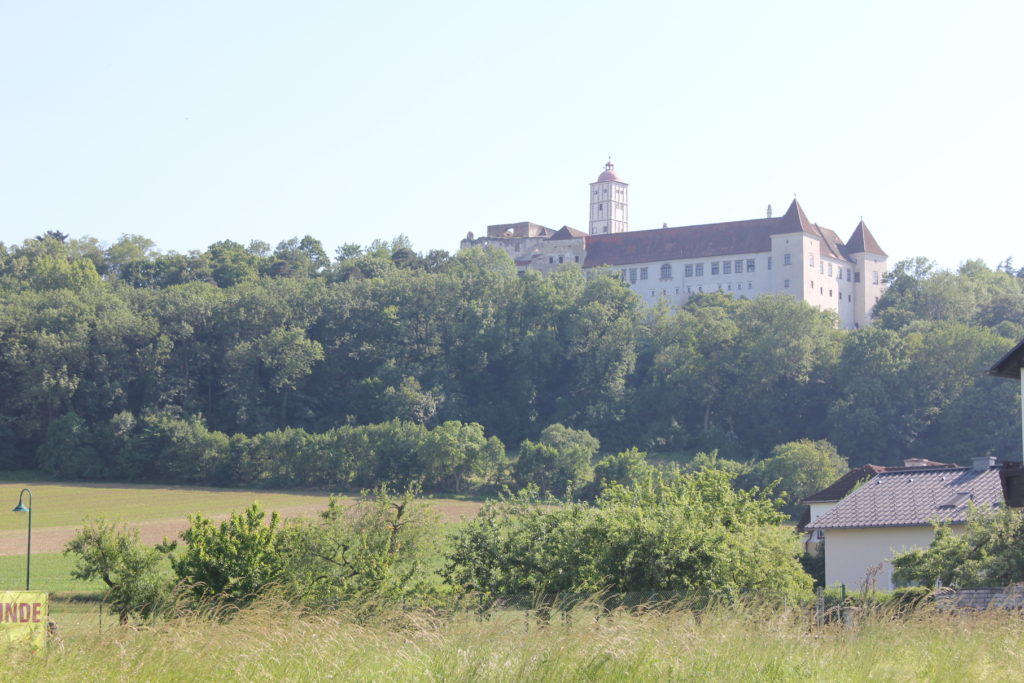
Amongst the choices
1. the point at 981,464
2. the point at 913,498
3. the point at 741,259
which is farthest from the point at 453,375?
the point at 913,498

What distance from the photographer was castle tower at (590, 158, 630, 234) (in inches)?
7141

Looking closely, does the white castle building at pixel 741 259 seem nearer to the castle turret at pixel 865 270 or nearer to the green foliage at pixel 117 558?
the castle turret at pixel 865 270

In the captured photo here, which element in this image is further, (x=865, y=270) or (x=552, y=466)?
(x=865, y=270)

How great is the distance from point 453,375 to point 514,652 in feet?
362

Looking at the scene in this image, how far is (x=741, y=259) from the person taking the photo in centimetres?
14188

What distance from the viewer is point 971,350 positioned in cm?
10831

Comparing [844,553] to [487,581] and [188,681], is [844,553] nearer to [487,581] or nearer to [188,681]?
[487,581]

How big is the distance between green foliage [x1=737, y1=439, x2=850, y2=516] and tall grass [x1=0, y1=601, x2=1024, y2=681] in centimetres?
7523

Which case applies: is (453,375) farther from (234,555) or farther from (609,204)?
(234,555)

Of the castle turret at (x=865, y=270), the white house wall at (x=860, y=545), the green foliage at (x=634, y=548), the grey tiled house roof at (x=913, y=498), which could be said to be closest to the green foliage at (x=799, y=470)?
the grey tiled house roof at (x=913, y=498)

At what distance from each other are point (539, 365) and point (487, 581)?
94.0 m

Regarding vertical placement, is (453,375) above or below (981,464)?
above

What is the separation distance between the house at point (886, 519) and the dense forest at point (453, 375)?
5312 cm

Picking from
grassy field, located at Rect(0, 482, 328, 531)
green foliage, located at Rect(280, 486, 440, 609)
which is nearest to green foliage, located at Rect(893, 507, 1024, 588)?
green foliage, located at Rect(280, 486, 440, 609)
